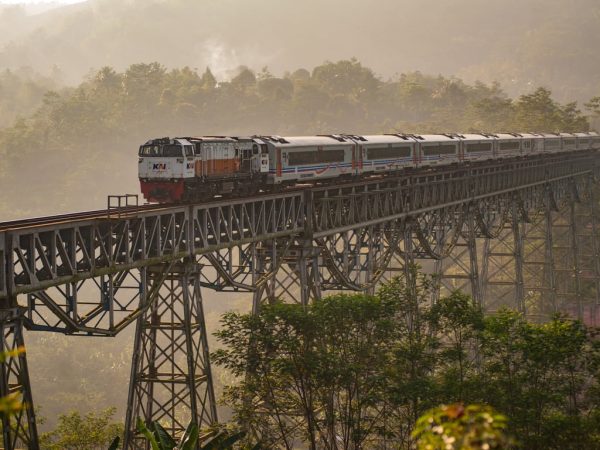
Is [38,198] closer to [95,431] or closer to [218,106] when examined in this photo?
[218,106]

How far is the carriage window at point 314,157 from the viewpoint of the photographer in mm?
30502

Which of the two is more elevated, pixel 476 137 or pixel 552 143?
pixel 476 137

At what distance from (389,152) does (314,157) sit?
7.53m

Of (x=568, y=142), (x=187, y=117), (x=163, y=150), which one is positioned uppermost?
(x=187, y=117)

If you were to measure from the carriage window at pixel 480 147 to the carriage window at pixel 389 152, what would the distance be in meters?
8.80

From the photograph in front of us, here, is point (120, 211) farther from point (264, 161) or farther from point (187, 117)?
point (187, 117)

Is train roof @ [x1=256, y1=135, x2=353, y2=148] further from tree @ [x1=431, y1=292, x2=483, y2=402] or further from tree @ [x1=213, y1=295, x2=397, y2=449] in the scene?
tree @ [x1=431, y1=292, x2=483, y2=402]

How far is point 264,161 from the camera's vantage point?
2912 centimetres

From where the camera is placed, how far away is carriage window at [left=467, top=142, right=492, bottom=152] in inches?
1908

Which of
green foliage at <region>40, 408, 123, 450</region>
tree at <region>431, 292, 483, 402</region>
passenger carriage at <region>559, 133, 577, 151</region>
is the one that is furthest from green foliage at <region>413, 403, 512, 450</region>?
passenger carriage at <region>559, 133, 577, 151</region>

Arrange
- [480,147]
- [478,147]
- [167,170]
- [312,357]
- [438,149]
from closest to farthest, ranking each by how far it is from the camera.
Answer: [312,357], [167,170], [438,149], [478,147], [480,147]

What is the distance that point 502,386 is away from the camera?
22.5 meters

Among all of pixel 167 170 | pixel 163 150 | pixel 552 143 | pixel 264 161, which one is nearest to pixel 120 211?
pixel 167 170

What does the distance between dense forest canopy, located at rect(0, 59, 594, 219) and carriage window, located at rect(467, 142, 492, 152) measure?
68074 millimetres
